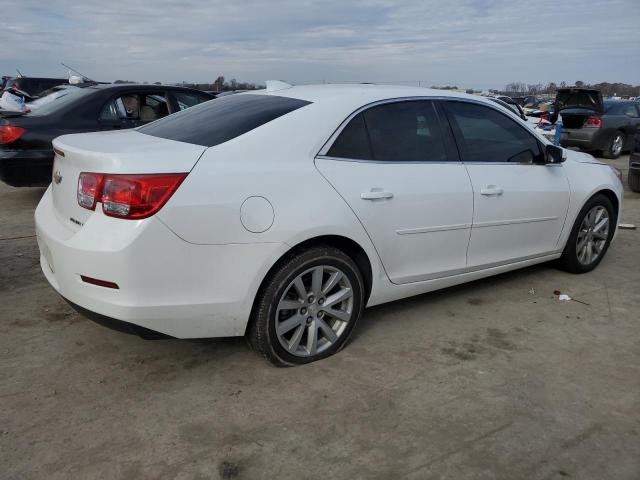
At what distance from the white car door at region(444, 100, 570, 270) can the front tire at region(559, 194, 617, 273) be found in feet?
1.06

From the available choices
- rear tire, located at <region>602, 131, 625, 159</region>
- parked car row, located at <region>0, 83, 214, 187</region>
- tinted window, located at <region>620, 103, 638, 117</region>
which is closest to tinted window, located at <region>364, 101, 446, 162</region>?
parked car row, located at <region>0, 83, 214, 187</region>

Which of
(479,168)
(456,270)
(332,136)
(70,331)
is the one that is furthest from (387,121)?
(70,331)

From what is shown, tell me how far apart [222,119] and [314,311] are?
1254mm

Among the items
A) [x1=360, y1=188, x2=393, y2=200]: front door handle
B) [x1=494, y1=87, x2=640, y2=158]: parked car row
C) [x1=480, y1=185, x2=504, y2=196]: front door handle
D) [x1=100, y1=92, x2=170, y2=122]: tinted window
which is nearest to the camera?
[x1=360, y1=188, x2=393, y2=200]: front door handle

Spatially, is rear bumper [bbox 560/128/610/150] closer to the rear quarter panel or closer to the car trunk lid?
the rear quarter panel

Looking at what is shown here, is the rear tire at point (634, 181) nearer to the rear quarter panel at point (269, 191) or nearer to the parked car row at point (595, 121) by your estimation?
the parked car row at point (595, 121)

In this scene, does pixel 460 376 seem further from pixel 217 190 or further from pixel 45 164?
pixel 45 164

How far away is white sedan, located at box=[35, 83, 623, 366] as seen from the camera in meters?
2.68

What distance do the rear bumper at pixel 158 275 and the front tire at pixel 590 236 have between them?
3.08 metres

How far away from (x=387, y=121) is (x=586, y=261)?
264 cm

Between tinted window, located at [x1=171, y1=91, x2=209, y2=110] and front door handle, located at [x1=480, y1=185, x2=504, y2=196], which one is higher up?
tinted window, located at [x1=171, y1=91, x2=209, y2=110]

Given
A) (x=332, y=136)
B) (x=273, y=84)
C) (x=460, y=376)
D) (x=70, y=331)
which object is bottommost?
(x=70, y=331)

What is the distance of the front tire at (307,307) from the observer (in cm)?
299

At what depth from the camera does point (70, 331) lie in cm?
361
